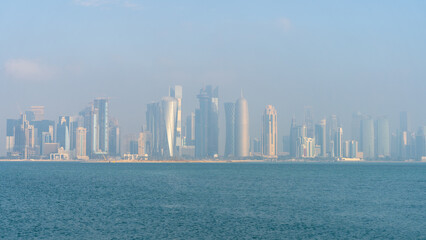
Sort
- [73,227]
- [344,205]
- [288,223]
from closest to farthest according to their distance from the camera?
[73,227] < [288,223] < [344,205]

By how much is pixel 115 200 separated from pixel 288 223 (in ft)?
127

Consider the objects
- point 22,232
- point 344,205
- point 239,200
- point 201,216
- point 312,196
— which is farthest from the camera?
point 312,196

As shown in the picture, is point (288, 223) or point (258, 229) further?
point (288, 223)

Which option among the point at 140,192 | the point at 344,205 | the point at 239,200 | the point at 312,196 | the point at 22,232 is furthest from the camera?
the point at 140,192

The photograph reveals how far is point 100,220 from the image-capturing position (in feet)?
211

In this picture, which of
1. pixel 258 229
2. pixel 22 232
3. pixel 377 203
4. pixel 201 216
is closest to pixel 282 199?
pixel 377 203

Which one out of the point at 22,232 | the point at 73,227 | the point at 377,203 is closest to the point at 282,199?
the point at 377,203

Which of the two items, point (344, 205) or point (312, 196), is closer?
point (344, 205)

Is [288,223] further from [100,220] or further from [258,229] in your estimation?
[100,220]

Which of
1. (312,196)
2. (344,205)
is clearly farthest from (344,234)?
(312,196)

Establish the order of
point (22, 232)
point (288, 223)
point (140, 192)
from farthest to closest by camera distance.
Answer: point (140, 192) → point (288, 223) → point (22, 232)

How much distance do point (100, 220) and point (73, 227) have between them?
5.94 metres

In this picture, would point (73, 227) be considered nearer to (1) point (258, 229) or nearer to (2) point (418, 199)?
Answer: (1) point (258, 229)

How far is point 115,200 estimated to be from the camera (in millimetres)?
89625
